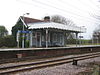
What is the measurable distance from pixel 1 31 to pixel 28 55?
5220 centimetres

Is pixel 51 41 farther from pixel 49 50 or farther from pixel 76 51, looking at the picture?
pixel 49 50

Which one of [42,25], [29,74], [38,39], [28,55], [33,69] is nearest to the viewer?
[29,74]

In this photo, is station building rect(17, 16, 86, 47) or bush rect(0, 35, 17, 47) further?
bush rect(0, 35, 17, 47)

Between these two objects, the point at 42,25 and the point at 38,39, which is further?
the point at 38,39

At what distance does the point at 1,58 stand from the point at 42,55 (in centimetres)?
505

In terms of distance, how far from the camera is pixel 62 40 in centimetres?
3975

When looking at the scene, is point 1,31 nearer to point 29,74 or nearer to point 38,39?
point 38,39

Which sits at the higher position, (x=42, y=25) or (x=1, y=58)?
(x=42, y=25)

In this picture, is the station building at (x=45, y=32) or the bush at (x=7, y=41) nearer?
the station building at (x=45, y=32)

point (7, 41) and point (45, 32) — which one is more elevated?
point (45, 32)

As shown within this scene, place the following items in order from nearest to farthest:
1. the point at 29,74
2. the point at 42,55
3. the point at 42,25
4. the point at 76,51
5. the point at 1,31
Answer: the point at 29,74
the point at 42,55
the point at 76,51
the point at 42,25
the point at 1,31

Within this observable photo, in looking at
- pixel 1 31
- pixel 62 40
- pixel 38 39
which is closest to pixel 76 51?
pixel 38 39

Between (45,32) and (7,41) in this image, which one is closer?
(7,41)

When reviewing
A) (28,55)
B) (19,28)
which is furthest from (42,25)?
(28,55)
